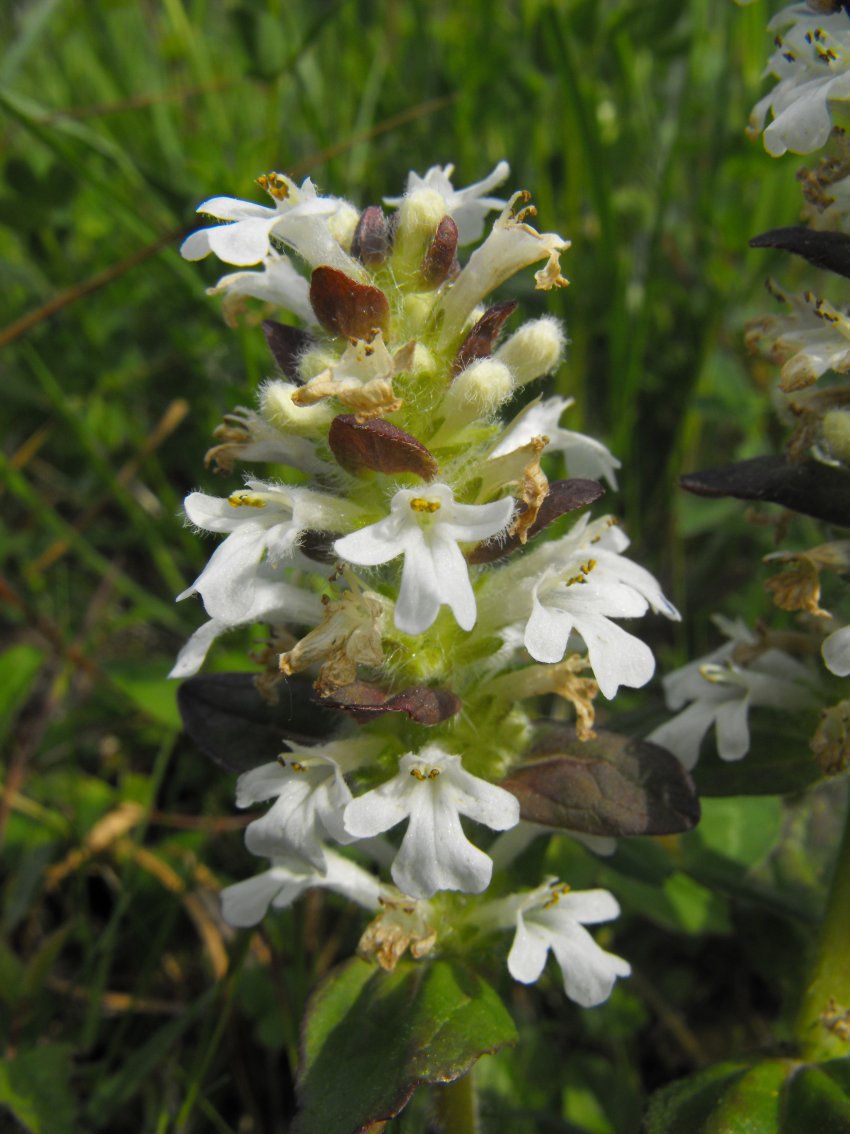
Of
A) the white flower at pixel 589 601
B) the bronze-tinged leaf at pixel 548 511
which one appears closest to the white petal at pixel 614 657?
the white flower at pixel 589 601

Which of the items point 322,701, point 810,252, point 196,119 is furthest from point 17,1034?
point 196,119

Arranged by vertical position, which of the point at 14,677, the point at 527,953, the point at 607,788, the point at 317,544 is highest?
the point at 317,544

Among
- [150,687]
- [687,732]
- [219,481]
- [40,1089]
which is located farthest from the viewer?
[219,481]

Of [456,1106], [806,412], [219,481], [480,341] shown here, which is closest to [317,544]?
[480,341]

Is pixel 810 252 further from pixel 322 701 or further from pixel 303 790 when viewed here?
pixel 303 790

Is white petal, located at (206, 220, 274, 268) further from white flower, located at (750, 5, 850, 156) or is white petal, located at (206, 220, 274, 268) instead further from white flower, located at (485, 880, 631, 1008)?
white flower, located at (485, 880, 631, 1008)

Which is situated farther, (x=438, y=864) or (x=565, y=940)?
(x=565, y=940)

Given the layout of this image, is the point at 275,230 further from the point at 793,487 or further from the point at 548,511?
the point at 793,487
